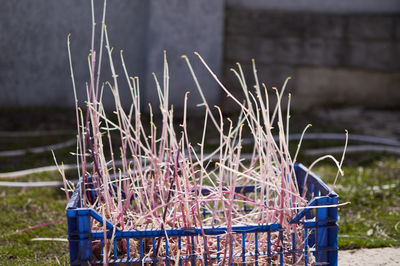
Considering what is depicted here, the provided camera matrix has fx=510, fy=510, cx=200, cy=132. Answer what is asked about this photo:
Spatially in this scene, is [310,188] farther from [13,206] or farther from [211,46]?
[211,46]

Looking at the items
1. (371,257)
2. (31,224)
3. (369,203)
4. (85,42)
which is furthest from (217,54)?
(371,257)

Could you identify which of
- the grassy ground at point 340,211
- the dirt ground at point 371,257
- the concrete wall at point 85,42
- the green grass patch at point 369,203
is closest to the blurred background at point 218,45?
the concrete wall at point 85,42

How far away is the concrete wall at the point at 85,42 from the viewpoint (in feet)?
20.4

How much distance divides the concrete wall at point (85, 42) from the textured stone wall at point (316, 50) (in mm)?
382

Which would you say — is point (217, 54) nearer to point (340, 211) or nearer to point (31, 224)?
point (340, 211)

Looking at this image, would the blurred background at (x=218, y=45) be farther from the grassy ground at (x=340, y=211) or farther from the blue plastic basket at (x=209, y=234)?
the blue plastic basket at (x=209, y=234)

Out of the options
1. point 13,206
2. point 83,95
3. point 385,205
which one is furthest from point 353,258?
point 83,95

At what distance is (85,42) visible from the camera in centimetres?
629

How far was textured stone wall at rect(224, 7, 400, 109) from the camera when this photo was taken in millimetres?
6500

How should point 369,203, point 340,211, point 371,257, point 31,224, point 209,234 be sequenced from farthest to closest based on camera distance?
point 369,203 < point 340,211 < point 31,224 < point 371,257 < point 209,234

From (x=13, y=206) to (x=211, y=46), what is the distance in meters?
3.66

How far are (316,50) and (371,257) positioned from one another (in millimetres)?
4487

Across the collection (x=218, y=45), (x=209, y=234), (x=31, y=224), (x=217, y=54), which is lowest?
(x=31, y=224)

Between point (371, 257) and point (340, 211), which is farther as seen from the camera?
point (340, 211)
